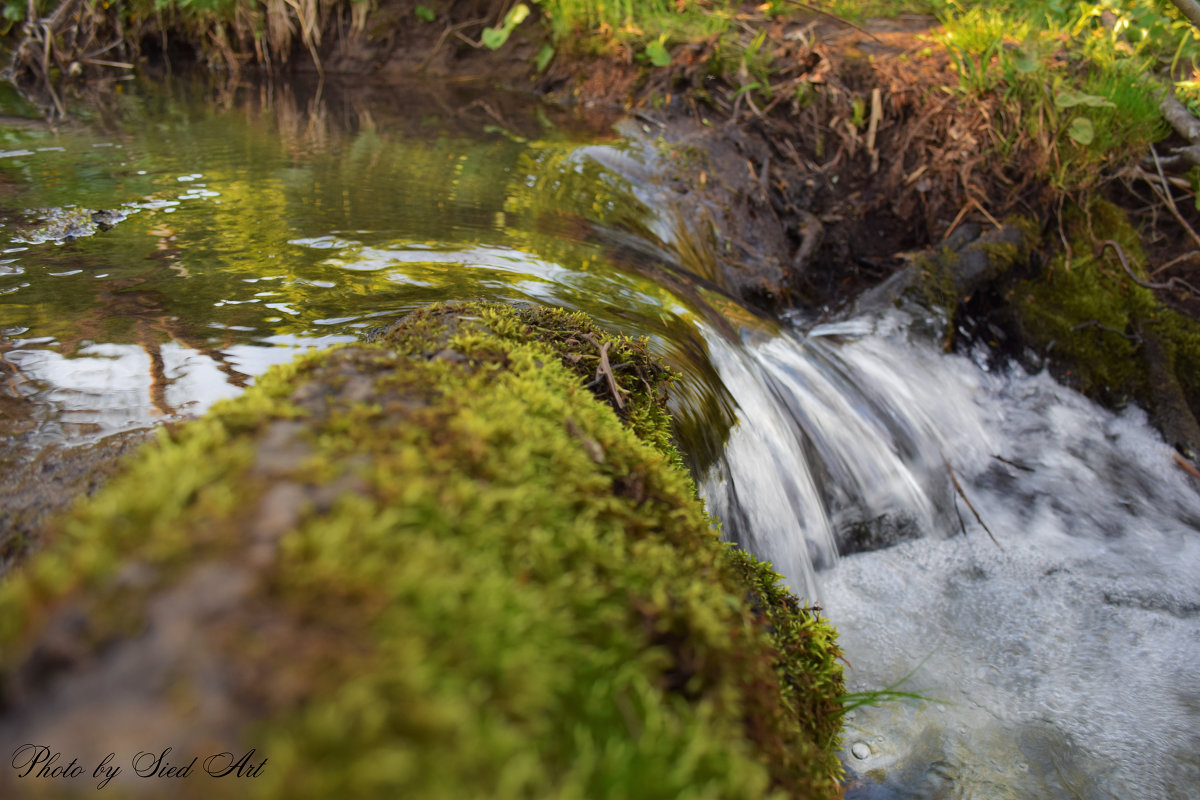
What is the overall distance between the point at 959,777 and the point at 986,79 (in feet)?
14.9

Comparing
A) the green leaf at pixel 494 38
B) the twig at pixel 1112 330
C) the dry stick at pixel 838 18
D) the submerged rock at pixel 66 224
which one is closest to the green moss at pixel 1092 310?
the twig at pixel 1112 330

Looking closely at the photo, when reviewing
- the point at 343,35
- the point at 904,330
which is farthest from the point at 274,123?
the point at 904,330

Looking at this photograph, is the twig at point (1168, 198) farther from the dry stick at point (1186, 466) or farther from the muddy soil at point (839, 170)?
the dry stick at point (1186, 466)

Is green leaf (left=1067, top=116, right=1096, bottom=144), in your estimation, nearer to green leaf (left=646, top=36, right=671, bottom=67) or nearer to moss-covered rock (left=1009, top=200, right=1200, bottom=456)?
moss-covered rock (left=1009, top=200, right=1200, bottom=456)

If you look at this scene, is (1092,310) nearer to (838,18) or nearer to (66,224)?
(838,18)

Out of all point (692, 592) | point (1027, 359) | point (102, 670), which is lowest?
point (1027, 359)

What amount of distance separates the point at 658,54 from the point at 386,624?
265 inches

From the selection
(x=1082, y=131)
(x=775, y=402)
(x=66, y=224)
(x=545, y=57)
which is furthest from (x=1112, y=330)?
(x=545, y=57)

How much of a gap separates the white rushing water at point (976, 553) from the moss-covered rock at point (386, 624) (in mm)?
1468

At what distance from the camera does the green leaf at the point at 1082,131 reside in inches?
180

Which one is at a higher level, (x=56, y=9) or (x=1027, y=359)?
(x=56, y=9)

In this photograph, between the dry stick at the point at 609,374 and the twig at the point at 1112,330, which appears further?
the twig at the point at 1112,330

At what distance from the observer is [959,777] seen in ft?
7.25

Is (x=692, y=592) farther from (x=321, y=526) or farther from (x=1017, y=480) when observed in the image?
(x=1017, y=480)
